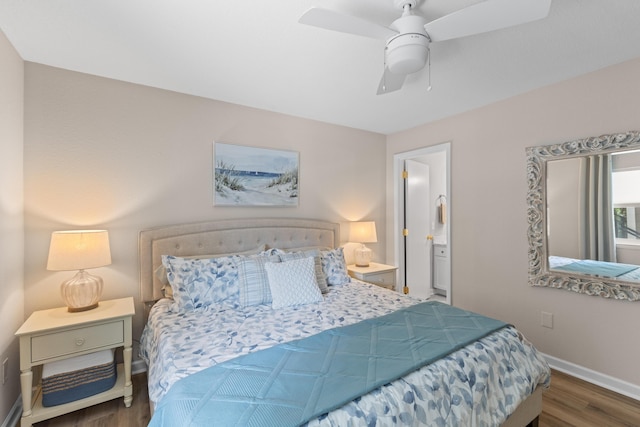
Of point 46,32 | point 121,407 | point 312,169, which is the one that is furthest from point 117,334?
point 312,169

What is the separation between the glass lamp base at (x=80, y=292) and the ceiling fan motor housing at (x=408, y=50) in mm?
2464

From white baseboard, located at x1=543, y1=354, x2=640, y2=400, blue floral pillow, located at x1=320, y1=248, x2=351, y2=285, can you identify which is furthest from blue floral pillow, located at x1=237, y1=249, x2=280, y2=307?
white baseboard, located at x1=543, y1=354, x2=640, y2=400

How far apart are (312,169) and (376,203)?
1145 mm

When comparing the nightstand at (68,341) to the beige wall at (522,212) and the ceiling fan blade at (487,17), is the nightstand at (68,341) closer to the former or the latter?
the ceiling fan blade at (487,17)

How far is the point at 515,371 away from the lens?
62.5 inches

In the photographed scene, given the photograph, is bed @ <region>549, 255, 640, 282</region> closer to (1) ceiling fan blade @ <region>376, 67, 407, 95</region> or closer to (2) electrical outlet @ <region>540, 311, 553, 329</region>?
(2) electrical outlet @ <region>540, 311, 553, 329</region>

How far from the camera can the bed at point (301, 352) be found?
42.8 inches

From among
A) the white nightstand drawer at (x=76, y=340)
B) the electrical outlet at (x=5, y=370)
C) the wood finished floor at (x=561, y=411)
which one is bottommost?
the wood finished floor at (x=561, y=411)

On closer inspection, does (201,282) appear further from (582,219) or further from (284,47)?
(582,219)

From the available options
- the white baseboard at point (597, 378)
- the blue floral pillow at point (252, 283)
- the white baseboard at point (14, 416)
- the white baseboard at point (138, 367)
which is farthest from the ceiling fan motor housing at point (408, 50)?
the white baseboard at point (14, 416)

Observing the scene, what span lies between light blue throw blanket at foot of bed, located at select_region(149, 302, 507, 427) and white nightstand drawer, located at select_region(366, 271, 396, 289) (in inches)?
61.5

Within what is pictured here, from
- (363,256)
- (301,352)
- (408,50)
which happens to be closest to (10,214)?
(301,352)

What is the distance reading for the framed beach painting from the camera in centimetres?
283

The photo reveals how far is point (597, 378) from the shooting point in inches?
90.0
